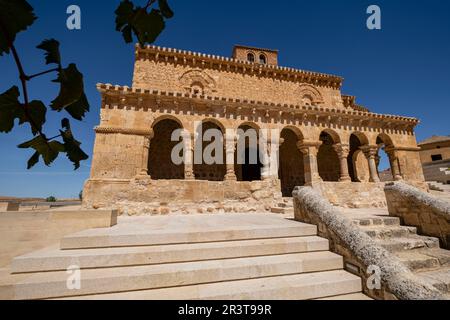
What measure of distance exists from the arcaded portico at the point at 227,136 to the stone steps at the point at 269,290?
442 cm

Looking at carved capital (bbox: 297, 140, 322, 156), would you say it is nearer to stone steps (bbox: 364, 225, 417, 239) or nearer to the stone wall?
the stone wall

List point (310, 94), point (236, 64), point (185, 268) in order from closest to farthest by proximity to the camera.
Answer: point (185, 268) < point (236, 64) < point (310, 94)

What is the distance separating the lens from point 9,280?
2.47 meters

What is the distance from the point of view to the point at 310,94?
15.7 metres

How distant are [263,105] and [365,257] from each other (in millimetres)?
8015

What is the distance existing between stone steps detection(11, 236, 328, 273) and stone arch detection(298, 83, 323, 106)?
1359 centimetres

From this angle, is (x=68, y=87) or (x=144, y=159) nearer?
(x=68, y=87)

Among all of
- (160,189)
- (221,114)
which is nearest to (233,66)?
(221,114)

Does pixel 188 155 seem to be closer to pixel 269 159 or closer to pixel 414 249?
pixel 269 159

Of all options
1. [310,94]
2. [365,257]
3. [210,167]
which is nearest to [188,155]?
[210,167]

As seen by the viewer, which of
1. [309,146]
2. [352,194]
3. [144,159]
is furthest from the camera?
[309,146]

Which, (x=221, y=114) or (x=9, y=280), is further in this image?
(x=221, y=114)
